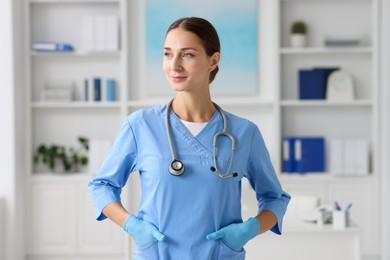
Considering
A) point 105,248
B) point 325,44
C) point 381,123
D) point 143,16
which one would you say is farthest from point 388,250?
point 143,16

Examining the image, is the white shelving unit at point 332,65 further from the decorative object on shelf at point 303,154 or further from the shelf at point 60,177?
the shelf at point 60,177

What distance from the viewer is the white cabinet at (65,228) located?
5.21 m

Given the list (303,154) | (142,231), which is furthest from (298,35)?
(142,231)

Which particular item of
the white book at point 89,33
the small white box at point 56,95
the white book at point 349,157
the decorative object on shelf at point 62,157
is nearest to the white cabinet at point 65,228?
the decorative object on shelf at point 62,157

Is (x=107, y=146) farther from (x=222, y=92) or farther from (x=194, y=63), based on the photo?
(x=194, y=63)

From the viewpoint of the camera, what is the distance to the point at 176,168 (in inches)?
59.7

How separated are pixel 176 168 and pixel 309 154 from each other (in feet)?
12.5

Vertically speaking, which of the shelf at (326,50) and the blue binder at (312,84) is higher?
the shelf at (326,50)

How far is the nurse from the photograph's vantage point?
152cm

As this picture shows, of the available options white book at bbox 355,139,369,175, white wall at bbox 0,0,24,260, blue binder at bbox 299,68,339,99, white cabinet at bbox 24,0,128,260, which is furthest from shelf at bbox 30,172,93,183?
white book at bbox 355,139,369,175

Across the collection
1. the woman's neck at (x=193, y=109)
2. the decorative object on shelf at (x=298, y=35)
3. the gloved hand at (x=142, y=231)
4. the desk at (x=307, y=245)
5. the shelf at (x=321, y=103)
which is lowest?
the desk at (x=307, y=245)

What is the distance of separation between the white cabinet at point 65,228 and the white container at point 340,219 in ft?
7.37

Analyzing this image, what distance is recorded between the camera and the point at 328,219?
3.53 m

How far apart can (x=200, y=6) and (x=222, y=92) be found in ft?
2.33
